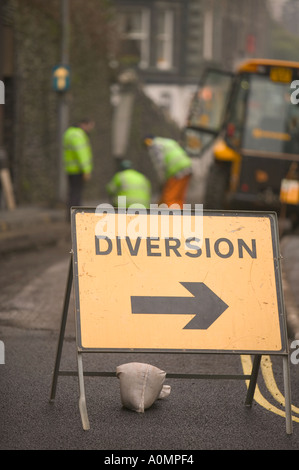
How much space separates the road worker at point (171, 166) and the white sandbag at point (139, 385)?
10.1m

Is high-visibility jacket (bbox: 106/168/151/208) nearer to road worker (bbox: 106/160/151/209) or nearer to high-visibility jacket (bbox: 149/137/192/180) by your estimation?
road worker (bbox: 106/160/151/209)

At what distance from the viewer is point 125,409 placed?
6.34m

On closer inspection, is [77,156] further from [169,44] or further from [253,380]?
[169,44]

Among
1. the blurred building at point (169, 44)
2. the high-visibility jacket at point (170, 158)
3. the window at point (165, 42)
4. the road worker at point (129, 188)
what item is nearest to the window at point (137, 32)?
the blurred building at point (169, 44)

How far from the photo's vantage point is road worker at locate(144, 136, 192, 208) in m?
16.5

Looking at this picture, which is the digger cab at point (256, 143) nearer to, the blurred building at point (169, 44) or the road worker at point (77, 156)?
the road worker at point (77, 156)

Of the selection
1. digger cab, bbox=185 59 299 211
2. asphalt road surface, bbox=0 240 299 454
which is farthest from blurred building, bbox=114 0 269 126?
asphalt road surface, bbox=0 240 299 454

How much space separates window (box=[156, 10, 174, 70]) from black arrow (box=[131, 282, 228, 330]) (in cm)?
3598

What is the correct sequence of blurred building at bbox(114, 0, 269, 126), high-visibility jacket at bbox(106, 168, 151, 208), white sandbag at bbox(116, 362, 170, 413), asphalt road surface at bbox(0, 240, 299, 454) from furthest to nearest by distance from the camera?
blurred building at bbox(114, 0, 269, 126) → high-visibility jacket at bbox(106, 168, 151, 208) → white sandbag at bbox(116, 362, 170, 413) → asphalt road surface at bbox(0, 240, 299, 454)

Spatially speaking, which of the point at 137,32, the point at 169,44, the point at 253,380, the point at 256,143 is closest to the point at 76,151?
the point at 256,143

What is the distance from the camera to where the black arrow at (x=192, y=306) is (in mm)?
6141

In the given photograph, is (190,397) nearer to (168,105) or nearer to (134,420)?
(134,420)

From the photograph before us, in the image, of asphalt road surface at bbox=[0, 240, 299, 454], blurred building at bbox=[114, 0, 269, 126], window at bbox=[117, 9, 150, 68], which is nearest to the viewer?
asphalt road surface at bbox=[0, 240, 299, 454]
